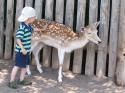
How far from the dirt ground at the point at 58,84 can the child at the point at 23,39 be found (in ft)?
0.87

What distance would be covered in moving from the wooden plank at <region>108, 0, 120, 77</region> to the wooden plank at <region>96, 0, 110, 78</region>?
85 millimetres

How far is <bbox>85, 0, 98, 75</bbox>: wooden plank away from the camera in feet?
24.0

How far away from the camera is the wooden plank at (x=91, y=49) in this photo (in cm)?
732

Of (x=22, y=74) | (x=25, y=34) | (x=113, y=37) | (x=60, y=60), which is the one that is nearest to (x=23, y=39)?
(x=25, y=34)

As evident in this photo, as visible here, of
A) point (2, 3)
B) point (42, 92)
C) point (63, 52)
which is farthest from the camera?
point (2, 3)

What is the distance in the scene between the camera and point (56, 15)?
7.54m

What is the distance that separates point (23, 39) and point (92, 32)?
3.74ft

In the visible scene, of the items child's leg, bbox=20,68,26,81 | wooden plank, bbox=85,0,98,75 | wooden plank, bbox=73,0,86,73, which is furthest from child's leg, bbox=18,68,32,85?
wooden plank, bbox=85,0,98,75

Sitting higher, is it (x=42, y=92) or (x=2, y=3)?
(x=2, y=3)

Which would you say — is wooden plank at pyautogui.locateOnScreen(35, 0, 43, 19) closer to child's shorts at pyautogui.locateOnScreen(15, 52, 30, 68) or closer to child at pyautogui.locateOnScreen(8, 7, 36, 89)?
child at pyautogui.locateOnScreen(8, 7, 36, 89)

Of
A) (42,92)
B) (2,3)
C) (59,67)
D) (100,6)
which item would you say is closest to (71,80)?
(59,67)

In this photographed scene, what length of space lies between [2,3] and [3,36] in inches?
23.1

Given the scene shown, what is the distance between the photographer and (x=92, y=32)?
709 centimetres

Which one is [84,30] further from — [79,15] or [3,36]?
[3,36]
